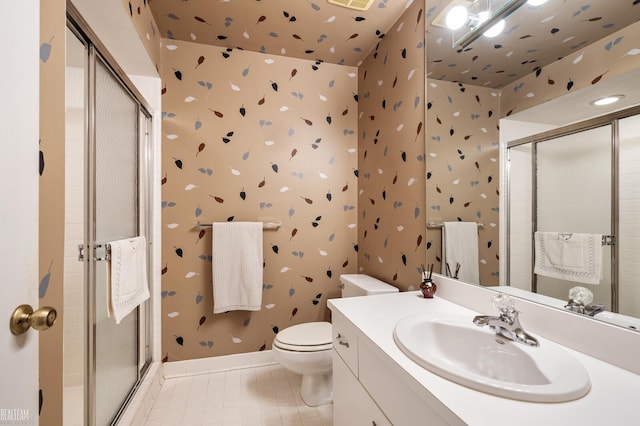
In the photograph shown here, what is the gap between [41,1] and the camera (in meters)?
0.67

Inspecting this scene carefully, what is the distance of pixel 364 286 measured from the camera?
1766mm

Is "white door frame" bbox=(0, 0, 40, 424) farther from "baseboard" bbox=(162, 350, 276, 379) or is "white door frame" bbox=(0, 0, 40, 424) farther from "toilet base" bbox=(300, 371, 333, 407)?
"baseboard" bbox=(162, 350, 276, 379)

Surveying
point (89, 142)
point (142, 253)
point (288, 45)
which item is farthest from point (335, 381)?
point (288, 45)

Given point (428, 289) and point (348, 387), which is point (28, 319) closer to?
point (348, 387)

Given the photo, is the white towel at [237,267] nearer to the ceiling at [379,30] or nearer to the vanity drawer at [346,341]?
the vanity drawer at [346,341]

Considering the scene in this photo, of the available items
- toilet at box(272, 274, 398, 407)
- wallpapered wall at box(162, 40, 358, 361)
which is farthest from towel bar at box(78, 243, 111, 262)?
toilet at box(272, 274, 398, 407)

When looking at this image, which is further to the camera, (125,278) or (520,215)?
(125,278)

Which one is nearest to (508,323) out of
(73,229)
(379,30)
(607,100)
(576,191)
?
(576,191)

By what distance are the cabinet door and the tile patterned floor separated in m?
0.50

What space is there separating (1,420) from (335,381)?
1030mm

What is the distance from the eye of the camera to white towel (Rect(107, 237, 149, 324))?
46.0 inches

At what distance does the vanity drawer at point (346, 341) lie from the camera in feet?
3.40

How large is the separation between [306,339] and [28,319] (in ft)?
4.26

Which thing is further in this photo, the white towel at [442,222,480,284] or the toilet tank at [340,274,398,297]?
the toilet tank at [340,274,398,297]
